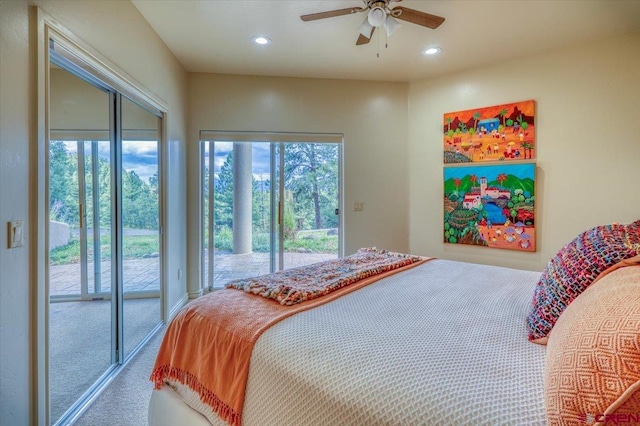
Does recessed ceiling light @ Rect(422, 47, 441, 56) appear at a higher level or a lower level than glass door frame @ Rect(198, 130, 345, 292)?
higher

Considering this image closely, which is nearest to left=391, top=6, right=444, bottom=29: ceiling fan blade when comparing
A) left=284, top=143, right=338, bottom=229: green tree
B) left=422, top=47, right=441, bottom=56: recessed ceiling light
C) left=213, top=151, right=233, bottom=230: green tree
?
left=422, top=47, right=441, bottom=56: recessed ceiling light

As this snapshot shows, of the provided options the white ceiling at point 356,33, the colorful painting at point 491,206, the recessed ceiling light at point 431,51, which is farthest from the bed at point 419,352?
the recessed ceiling light at point 431,51

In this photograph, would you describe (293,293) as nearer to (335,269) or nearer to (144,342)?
(335,269)

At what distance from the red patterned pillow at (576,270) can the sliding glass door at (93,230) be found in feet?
7.12

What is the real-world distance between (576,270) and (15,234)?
7.34 feet

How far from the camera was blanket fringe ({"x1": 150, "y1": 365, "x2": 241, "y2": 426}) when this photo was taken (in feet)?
3.64

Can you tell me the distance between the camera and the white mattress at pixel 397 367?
79 cm

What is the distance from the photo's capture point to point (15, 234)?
1341 mm

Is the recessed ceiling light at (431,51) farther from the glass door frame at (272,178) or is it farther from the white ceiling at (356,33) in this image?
the glass door frame at (272,178)

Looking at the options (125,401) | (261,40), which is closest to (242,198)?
(261,40)

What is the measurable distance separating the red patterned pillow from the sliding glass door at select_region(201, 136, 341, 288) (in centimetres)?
284

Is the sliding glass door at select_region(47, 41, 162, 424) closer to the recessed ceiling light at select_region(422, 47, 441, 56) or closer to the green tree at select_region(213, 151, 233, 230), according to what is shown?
the green tree at select_region(213, 151, 233, 230)

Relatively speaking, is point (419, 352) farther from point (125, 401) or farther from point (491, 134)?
point (491, 134)

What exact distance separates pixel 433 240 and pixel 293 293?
9.28 ft
